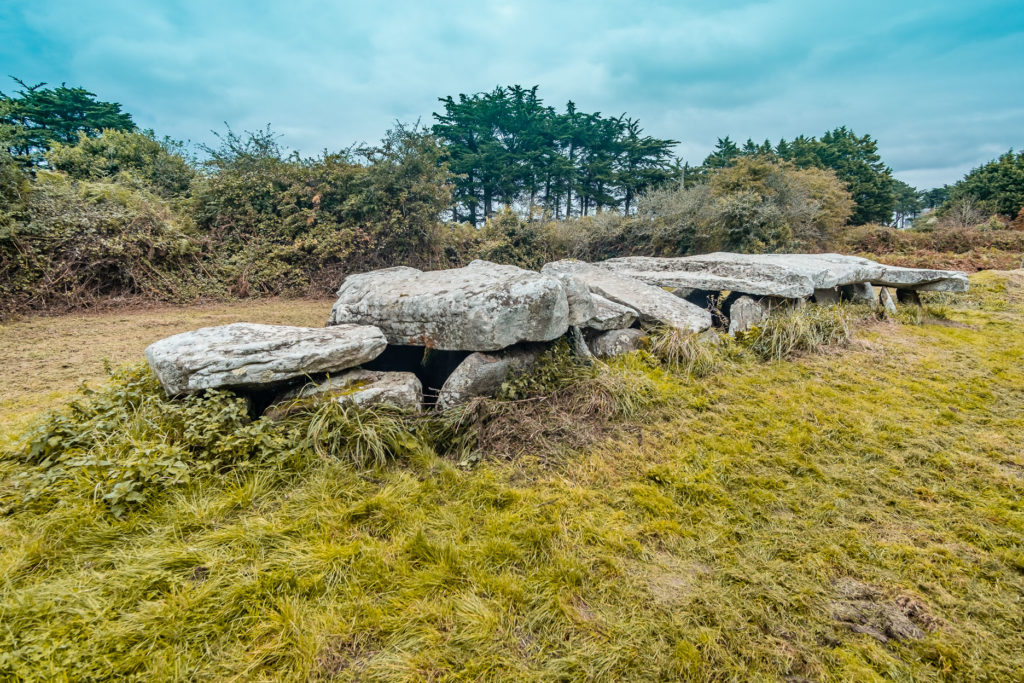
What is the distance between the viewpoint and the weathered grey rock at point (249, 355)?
9.32ft

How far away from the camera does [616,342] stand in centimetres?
493

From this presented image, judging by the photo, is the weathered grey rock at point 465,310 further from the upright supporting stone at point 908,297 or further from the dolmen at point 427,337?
the upright supporting stone at point 908,297

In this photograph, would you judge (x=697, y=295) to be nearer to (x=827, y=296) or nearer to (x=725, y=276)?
(x=725, y=276)

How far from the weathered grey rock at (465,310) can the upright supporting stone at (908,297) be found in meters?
7.87

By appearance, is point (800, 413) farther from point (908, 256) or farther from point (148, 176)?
point (148, 176)

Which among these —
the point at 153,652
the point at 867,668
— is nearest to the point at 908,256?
the point at 867,668

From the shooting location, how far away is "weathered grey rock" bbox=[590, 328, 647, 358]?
4871mm

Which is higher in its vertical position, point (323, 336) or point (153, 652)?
point (323, 336)

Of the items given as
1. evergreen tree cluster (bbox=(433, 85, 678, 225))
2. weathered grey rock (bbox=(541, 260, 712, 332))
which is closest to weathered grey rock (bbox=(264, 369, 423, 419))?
weathered grey rock (bbox=(541, 260, 712, 332))

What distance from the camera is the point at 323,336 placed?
3369 millimetres

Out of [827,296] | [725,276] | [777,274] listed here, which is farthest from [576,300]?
[827,296]

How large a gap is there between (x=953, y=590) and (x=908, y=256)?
14.8m

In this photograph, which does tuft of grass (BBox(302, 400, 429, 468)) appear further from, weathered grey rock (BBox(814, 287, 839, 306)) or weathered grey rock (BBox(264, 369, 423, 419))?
weathered grey rock (BBox(814, 287, 839, 306))

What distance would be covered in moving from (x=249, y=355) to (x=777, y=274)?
683cm
